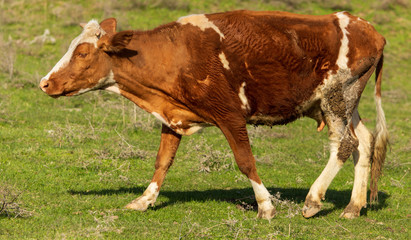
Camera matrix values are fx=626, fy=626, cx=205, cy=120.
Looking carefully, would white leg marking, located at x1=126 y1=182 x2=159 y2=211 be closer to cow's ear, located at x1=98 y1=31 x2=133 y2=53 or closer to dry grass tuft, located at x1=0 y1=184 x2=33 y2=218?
dry grass tuft, located at x1=0 y1=184 x2=33 y2=218

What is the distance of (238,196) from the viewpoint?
9508 mm

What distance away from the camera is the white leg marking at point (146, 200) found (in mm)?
8156

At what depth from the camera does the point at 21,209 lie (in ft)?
23.8

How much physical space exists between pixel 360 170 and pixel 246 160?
2015 mm

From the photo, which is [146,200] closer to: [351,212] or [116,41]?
[116,41]

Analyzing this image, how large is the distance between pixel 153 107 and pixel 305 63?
2.10m

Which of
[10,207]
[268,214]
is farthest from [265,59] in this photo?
[10,207]

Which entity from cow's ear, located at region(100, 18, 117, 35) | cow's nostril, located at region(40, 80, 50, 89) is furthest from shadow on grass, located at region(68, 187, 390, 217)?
cow's ear, located at region(100, 18, 117, 35)

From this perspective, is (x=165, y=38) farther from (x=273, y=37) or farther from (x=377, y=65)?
(x=377, y=65)

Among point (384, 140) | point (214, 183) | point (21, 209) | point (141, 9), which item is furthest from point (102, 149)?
point (141, 9)

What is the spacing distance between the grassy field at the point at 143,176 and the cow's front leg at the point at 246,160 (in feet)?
0.62

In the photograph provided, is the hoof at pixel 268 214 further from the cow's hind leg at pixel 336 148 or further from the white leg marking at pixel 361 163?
the white leg marking at pixel 361 163

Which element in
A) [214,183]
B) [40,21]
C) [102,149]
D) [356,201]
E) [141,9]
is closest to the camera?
[356,201]

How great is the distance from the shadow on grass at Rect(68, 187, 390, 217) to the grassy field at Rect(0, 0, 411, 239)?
0.02 m
